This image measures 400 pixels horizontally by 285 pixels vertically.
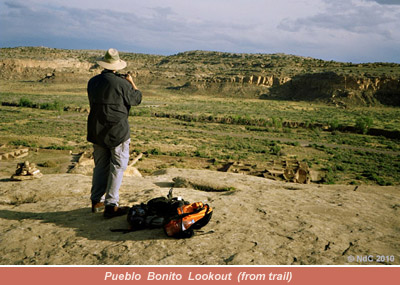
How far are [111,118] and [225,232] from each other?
2.27 metres

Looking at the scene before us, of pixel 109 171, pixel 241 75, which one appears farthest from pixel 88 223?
pixel 241 75

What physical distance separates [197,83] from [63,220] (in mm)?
86215

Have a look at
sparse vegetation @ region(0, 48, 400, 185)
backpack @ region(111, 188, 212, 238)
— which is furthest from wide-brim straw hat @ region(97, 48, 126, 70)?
sparse vegetation @ region(0, 48, 400, 185)

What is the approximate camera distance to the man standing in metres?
4.65

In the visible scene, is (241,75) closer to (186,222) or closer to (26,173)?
(26,173)

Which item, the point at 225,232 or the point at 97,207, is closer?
the point at 225,232

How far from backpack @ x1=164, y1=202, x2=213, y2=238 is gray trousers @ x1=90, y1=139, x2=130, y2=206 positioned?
3.68 ft

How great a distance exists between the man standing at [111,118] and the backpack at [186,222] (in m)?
1.17

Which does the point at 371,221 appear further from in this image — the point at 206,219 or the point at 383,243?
the point at 206,219

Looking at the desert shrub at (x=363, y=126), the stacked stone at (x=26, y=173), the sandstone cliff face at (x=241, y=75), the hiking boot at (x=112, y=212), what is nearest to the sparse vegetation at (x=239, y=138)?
the desert shrub at (x=363, y=126)

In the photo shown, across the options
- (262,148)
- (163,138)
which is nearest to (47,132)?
(163,138)

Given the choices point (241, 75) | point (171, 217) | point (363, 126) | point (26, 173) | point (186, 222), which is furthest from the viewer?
point (241, 75)

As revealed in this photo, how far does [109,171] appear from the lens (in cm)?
512

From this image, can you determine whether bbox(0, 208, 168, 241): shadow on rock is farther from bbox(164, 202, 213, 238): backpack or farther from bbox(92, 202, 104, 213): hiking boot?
bbox(164, 202, 213, 238): backpack
